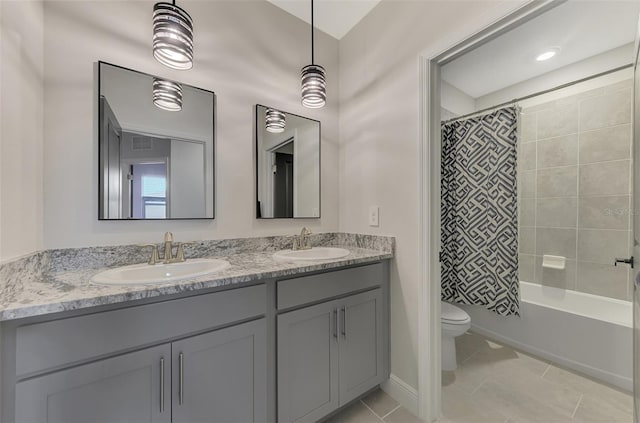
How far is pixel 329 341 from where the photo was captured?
133cm

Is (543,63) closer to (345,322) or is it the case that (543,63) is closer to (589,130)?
(589,130)

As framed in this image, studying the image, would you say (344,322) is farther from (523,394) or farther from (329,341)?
(523,394)

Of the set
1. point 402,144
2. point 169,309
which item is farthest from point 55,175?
point 402,144

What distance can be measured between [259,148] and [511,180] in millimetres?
2019

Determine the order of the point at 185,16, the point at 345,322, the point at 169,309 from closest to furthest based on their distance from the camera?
the point at 169,309 → the point at 185,16 → the point at 345,322

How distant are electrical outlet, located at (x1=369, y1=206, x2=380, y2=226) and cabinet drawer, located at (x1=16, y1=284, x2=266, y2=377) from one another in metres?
0.96

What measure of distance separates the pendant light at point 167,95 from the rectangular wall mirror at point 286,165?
1.52 ft

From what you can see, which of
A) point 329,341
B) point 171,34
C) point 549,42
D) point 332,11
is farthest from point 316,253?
point 549,42

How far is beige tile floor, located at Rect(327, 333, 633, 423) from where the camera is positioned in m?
1.42

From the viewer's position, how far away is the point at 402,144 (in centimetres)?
156

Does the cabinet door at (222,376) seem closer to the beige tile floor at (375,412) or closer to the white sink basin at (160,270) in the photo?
the white sink basin at (160,270)

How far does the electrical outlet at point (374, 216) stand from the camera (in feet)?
5.65

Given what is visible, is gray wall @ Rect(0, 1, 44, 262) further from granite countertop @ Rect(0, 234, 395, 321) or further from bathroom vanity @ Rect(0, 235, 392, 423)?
bathroom vanity @ Rect(0, 235, 392, 423)

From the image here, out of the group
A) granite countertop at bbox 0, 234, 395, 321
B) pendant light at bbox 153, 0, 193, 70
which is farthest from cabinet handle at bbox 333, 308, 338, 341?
pendant light at bbox 153, 0, 193, 70
